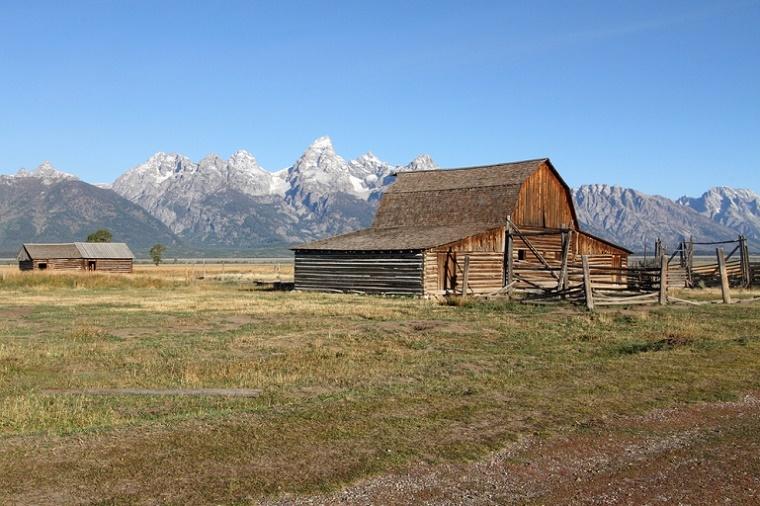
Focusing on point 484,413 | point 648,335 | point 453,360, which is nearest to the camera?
point 484,413

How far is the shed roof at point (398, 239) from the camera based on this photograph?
4089 centimetres

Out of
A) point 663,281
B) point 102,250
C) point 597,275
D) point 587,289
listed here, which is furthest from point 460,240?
point 102,250

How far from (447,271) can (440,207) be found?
366 inches

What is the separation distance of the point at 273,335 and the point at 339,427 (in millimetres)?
11916

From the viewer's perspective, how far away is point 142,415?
11602mm

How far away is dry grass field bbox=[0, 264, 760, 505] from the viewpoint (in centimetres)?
824

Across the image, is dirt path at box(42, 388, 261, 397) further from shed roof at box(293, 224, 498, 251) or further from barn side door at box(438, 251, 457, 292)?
barn side door at box(438, 251, 457, 292)

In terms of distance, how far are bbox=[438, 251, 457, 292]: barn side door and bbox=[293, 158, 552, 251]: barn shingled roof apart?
87cm

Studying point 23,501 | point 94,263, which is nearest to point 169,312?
point 23,501

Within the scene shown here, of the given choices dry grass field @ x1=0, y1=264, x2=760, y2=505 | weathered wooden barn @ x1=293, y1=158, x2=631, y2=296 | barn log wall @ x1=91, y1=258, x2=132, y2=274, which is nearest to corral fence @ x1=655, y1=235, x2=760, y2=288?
weathered wooden barn @ x1=293, y1=158, x2=631, y2=296

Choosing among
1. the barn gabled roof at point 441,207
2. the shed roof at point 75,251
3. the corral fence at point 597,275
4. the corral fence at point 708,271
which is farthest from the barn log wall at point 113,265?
the corral fence at point 708,271

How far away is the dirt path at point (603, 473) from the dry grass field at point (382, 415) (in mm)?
32

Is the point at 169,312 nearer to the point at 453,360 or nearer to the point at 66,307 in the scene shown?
the point at 66,307

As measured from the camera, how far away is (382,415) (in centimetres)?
1133
